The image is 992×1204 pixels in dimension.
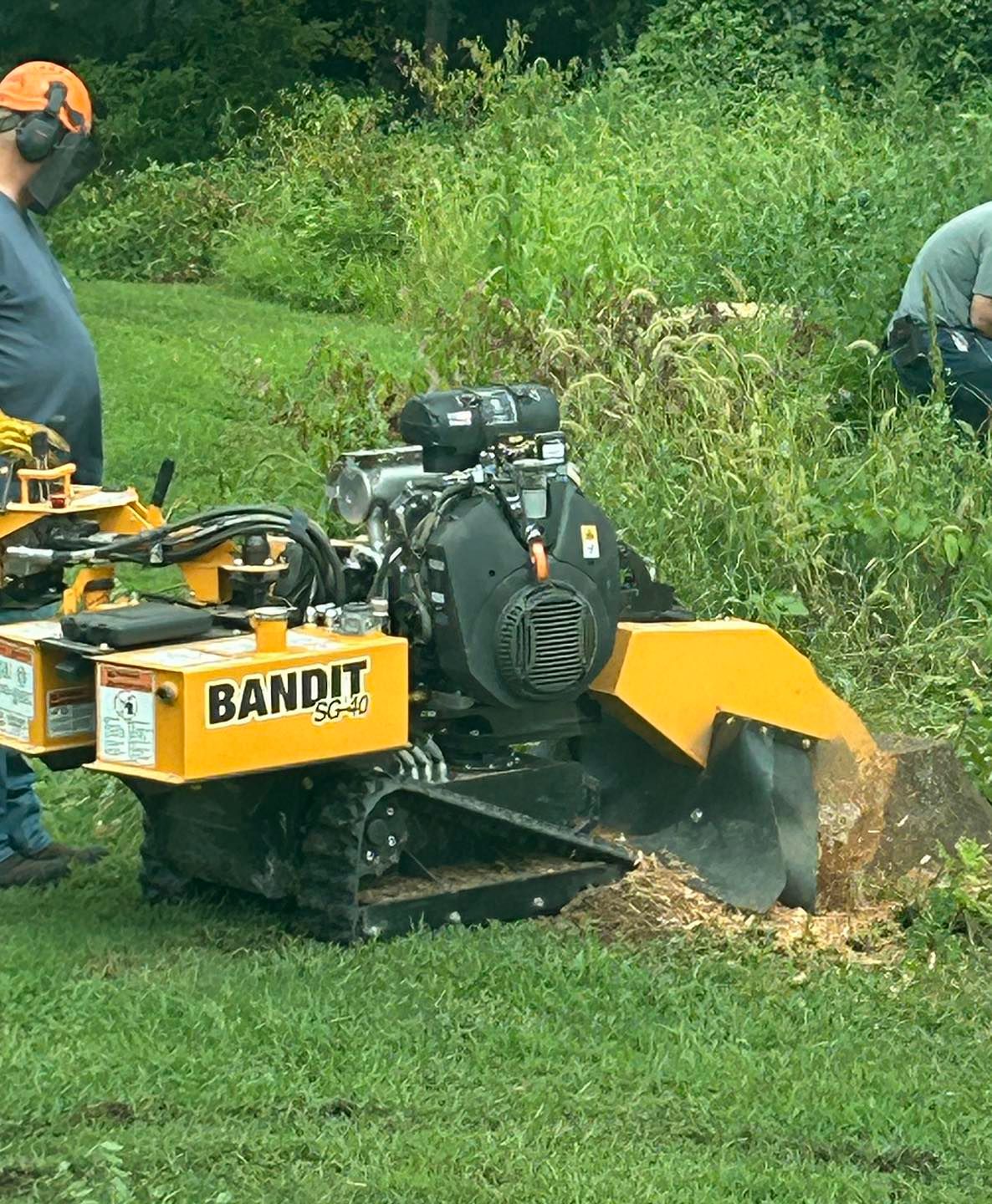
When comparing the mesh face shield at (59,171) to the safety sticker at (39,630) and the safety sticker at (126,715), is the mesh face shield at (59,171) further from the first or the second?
the safety sticker at (126,715)

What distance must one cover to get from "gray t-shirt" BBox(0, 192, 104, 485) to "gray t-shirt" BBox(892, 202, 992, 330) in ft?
12.4

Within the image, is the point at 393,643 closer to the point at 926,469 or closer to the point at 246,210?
the point at 926,469

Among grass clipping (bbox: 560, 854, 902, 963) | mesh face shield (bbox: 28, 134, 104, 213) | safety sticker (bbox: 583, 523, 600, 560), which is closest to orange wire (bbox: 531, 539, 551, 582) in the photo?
safety sticker (bbox: 583, 523, 600, 560)

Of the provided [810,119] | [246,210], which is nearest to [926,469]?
[810,119]

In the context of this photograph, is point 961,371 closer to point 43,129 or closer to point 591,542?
point 591,542

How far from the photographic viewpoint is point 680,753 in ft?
18.7

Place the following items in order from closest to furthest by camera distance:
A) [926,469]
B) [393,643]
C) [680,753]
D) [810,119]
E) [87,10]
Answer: [393,643] < [680,753] < [926,469] < [810,119] < [87,10]

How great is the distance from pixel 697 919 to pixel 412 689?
884 millimetres

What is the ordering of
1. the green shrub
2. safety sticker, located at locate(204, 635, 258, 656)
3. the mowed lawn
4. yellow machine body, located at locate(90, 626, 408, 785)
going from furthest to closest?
the green shrub < safety sticker, located at locate(204, 635, 258, 656) < yellow machine body, located at locate(90, 626, 408, 785) < the mowed lawn

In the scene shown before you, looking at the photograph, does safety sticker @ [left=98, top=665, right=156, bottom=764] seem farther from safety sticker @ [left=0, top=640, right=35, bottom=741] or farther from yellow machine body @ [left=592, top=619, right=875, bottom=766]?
yellow machine body @ [left=592, top=619, right=875, bottom=766]

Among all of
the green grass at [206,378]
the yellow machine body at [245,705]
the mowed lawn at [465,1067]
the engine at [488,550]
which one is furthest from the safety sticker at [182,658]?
the green grass at [206,378]

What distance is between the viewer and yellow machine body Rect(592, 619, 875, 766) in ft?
18.2

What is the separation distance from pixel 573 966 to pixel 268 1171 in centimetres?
123

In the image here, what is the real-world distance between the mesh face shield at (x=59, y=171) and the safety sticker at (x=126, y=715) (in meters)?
1.63
